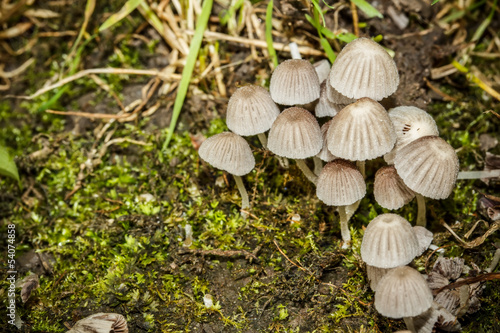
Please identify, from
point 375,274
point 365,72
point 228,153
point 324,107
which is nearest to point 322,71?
point 324,107

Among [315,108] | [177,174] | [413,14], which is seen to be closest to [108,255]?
[177,174]

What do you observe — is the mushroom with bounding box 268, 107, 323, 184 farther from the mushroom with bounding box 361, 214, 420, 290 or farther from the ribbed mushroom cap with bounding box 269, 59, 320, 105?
the mushroom with bounding box 361, 214, 420, 290

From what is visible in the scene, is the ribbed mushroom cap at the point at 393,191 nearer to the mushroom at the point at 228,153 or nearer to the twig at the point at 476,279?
the twig at the point at 476,279

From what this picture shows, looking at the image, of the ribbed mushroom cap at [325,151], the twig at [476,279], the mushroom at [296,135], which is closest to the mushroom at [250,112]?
the mushroom at [296,135]

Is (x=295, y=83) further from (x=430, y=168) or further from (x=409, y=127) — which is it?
(x=430, y=168)

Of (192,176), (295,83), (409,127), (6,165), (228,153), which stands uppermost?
(295,83)

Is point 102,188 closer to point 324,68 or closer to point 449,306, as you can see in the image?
point 324,68

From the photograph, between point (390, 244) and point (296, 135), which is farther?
point (296, 135)
